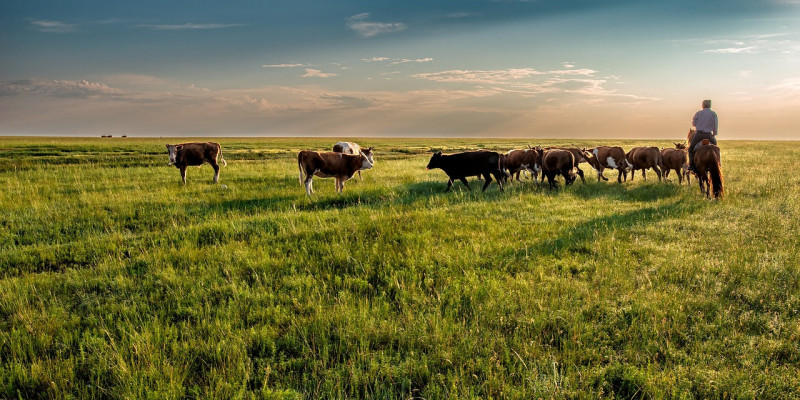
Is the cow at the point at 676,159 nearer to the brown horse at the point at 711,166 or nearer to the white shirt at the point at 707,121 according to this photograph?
the white shirt at the point at 707,121

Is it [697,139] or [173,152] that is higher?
[697,139]

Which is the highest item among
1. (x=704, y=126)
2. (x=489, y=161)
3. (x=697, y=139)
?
(x=704, y=126)

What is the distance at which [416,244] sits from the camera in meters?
7.84

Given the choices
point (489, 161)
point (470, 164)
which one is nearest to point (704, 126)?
point (489, 161)

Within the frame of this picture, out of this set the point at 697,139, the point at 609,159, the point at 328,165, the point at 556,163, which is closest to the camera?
the point at 697,139

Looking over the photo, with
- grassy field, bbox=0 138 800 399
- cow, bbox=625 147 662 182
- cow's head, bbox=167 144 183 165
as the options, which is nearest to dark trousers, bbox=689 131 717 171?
grassy field, bbox=0 138 800 399

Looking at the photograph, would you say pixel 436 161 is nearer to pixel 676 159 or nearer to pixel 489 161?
pixel 489 161

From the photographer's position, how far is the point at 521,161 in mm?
16812

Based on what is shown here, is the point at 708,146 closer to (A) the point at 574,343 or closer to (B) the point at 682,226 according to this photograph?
(B) the point at 682,226

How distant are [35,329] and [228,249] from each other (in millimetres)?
3217

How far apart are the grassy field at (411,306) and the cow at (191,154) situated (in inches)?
319

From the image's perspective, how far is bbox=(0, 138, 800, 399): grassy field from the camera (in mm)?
3777

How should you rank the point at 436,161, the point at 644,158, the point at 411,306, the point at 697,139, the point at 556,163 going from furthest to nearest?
the point at 644,158, the point at 436,161, the point at 556,163, the point at 697,139, the point at 411,306

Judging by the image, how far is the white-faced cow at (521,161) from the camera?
649 inches
